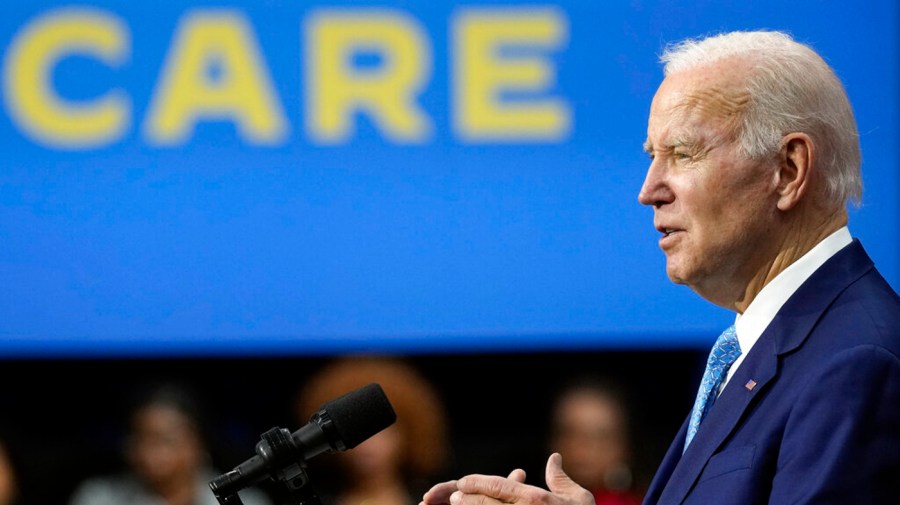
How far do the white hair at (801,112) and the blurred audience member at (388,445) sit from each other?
2.13 m

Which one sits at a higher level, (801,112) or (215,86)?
(215,86)

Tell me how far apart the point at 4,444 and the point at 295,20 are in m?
1.77

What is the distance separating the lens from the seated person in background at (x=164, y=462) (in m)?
3.94

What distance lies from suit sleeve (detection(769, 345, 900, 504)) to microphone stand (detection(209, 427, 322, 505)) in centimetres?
58

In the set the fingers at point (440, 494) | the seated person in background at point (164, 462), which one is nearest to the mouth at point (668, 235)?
the fingers at point (440, 494)

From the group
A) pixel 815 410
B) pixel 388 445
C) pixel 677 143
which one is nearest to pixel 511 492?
pixel 815 410

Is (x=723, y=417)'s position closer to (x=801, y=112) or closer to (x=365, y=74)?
(x=801, y=112)

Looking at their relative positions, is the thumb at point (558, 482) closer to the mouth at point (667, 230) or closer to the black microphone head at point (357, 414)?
the black microphone head at point (357, 414)

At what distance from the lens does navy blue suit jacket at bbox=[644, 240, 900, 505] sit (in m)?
1.40

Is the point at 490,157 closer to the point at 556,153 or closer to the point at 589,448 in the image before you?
the point at 556,153

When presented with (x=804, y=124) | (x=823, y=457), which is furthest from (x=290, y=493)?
(x=804, y=124)

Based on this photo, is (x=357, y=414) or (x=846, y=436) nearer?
(x=846, y=436)

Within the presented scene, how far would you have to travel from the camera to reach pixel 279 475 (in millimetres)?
1573

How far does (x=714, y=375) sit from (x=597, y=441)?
2283 millimetres
